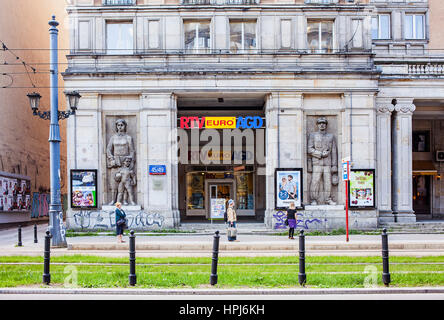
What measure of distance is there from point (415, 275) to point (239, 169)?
19.2 metres

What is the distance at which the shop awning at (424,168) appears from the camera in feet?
99.5

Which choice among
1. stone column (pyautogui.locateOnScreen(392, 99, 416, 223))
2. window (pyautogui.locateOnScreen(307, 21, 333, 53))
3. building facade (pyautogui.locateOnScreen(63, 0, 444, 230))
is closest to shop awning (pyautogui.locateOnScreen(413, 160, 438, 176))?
stone column (pyautogui.locateOnScreen(392, 99, 416, 223))

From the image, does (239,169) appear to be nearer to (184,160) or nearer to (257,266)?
(184,160)

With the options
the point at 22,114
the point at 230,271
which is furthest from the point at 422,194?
the point at 22,114

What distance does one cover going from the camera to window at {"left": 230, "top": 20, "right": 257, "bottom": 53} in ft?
76.8

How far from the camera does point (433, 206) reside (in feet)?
100

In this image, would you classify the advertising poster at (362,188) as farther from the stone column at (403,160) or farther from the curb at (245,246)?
the curb at (245,246)

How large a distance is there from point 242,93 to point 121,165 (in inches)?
290

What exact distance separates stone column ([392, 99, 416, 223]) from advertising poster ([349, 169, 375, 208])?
212 centimetres

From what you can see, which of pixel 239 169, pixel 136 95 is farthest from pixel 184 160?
pixel 136 95

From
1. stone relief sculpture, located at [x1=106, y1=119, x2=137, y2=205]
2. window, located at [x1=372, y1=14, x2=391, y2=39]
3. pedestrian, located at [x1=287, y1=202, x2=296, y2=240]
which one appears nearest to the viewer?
pedestrian, located at [x1=287, y1=202, x2=296, y2=240]

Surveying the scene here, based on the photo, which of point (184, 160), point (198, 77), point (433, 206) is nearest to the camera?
point (198, 77)

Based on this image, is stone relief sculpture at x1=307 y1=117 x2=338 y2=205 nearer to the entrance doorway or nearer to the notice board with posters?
the entrance doorway

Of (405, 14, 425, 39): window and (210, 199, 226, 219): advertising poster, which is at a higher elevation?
(405, 14, 425, 39): window
